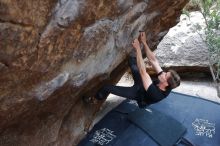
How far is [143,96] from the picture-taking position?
5828 mm

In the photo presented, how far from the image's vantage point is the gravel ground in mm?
7508

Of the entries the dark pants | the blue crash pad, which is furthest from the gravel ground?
the dark pants

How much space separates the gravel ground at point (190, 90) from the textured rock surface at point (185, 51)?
0.31 m

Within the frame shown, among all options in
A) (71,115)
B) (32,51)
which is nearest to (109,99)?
(71,115)

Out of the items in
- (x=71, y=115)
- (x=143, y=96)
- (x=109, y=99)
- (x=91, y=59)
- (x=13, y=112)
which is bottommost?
(x=109, y=99)

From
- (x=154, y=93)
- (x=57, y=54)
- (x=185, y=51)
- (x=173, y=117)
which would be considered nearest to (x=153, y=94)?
(x=154, y=93)

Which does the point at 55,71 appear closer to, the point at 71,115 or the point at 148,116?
the point at 71,115

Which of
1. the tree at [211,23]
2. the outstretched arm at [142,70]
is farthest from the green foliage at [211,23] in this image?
the outstretched arm at [142,70]

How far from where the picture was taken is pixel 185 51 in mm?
8969

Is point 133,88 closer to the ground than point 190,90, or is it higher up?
higher up

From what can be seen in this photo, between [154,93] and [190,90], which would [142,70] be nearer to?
[154,93]

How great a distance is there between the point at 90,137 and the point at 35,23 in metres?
3.47

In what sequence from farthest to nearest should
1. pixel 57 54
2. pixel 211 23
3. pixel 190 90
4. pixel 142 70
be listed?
pixel 190 90 → pixel 211 23 → pixel 142 70 → pixel 57 54

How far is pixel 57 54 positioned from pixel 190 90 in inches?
206
